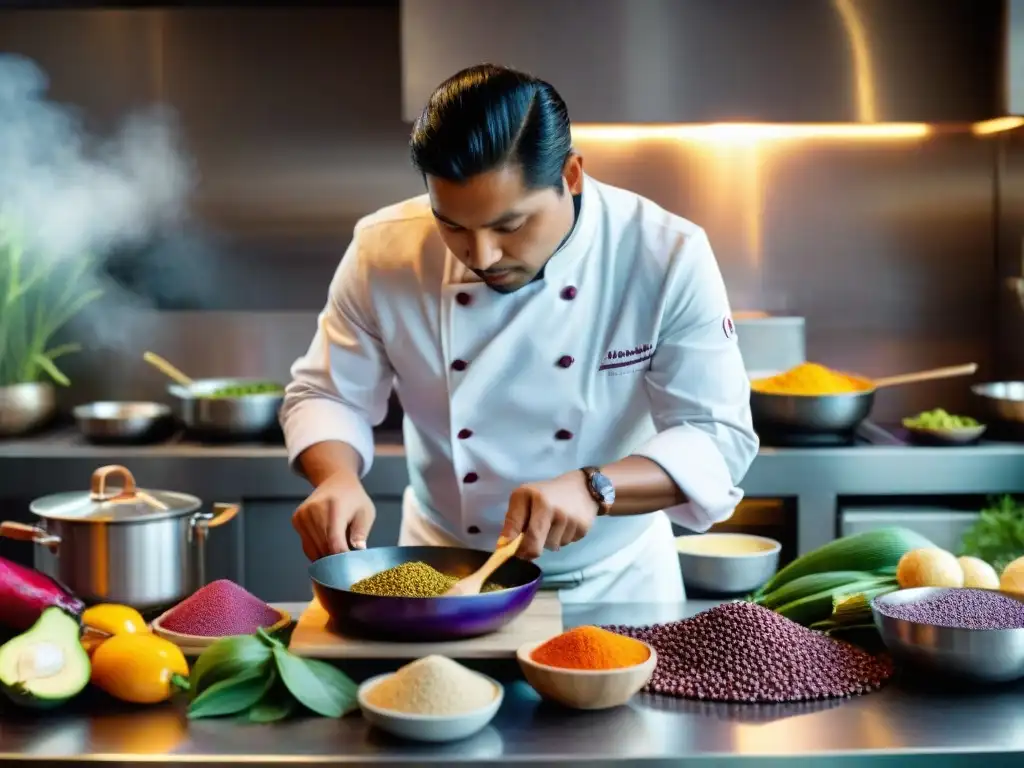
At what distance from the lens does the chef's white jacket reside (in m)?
2.20

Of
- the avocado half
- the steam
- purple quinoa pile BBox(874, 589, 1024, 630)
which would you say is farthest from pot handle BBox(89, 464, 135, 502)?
the steam

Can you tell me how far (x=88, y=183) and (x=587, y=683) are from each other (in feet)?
10.2

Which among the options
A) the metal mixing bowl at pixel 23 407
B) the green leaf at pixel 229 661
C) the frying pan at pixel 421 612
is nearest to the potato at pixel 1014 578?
the frying pan at pixel 421 612

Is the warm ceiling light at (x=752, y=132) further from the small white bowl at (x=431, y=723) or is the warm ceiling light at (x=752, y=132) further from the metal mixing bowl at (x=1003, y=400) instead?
the small white bowl at (x=431, y=723)

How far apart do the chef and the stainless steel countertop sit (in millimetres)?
385

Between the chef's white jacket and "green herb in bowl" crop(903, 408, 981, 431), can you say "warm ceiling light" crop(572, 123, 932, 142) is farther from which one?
the chef's white jacket

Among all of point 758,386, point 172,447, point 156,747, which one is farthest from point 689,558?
point 172,447

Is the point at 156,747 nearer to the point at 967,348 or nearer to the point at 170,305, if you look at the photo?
the point at 170,305

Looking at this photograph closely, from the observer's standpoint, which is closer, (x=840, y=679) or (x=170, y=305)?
(x=840, y=679)

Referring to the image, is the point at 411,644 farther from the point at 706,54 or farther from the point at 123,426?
the point at 706,54

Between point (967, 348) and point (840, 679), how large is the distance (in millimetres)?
2779

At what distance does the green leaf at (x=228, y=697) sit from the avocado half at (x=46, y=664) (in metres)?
0.17

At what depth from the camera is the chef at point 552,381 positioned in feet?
6.67

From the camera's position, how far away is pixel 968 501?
367cm
